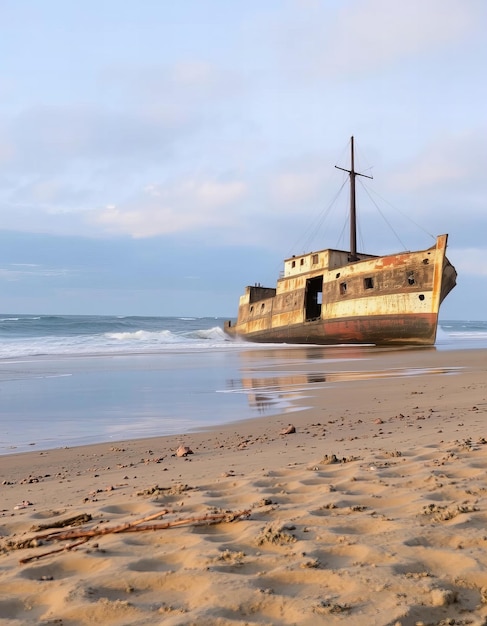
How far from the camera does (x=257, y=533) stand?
2875 millimetres

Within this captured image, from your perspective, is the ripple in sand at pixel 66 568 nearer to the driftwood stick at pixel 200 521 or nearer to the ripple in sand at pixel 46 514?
the driftwood stick at pixel 200 521

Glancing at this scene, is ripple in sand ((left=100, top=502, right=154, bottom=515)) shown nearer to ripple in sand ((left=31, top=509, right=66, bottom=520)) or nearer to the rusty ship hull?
ripple in sand ((left=31, top=509, right=66, bottom=520))

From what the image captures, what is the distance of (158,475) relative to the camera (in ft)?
15.0

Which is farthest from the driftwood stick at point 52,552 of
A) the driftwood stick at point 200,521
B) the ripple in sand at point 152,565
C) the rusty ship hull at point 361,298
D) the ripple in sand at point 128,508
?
the rusty ship hull at point 361,298

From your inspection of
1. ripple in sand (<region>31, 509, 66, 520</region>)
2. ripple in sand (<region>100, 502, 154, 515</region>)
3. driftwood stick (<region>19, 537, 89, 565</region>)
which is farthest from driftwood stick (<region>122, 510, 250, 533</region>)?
ripple in sand (<region>31, 509, 66, 520</region>)

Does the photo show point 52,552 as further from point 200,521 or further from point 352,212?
point 352,212

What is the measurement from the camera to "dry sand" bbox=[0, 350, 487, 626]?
212 cm

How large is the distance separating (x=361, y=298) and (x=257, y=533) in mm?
23394

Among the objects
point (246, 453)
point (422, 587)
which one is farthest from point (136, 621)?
point (246, 453)

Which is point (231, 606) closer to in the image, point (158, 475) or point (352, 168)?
point (158, 475)

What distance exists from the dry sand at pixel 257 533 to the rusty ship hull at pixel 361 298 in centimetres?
1867

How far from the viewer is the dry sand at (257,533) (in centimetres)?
212

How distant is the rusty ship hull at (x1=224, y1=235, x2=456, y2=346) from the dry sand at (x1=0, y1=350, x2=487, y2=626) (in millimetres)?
18668

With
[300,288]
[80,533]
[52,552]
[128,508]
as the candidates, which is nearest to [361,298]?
[300,288]
